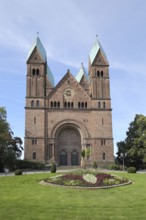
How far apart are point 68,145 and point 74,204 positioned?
143 feet

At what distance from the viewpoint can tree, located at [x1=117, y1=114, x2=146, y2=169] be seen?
58.6m

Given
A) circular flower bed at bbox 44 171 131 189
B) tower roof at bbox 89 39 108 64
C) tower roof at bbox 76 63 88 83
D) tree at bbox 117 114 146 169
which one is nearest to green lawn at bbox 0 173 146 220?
circular flower bed at bbox 44 171 131 189

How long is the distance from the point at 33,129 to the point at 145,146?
2352 cm

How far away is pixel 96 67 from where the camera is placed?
217ft

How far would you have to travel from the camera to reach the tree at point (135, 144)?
58612mm

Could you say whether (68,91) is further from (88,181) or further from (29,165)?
(88,181)

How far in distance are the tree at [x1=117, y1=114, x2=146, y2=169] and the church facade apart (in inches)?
195

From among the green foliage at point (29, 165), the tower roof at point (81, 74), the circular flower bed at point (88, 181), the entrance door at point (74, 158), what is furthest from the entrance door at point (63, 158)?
the circular flower bed at point (88, 181)

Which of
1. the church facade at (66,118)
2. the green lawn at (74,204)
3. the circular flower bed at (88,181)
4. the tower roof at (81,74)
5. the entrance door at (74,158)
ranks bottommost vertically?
the green lawn at (74,204)

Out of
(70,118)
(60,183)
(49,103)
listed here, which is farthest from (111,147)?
(60,183)

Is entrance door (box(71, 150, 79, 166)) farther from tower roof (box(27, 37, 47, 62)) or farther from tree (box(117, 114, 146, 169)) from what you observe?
tower roof (box(27, 37, 47, 62))

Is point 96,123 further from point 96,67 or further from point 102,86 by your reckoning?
point 96,67

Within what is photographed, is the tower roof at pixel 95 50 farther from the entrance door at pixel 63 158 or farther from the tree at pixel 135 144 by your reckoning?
the entrance door at pixel 63 158

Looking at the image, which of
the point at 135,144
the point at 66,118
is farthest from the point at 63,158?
the point at 135,144
